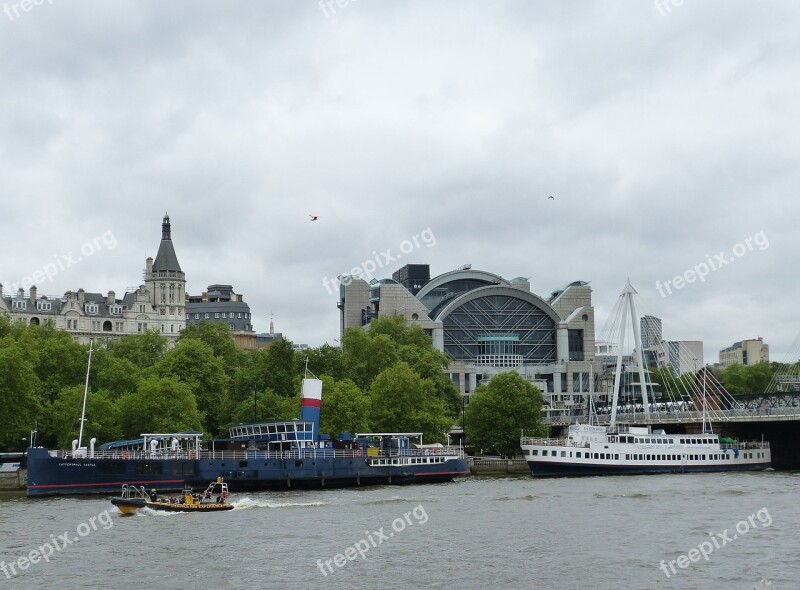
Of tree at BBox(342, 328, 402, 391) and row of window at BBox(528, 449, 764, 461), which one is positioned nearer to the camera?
row of window at BBox(528, 449, 764, 461)

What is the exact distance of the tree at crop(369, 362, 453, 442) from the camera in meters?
116

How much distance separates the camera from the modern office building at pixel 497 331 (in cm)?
18925

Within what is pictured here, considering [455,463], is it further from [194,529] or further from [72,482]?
[194,529]

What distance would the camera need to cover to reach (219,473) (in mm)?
85062

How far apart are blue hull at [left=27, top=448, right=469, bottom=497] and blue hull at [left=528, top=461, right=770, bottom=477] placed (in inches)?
455

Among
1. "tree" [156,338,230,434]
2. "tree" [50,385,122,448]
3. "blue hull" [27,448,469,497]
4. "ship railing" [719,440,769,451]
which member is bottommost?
"blue hull" [27,448,469,497]

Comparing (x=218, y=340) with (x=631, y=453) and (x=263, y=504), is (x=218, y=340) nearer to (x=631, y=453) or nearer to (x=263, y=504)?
(x=631, y=453)

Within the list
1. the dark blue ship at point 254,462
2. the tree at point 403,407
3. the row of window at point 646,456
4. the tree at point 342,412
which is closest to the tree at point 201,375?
the tree at point 403,407

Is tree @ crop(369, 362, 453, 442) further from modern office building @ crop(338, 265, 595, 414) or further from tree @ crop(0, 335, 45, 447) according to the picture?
modern office building @ crop(338, 265, 595, 414)

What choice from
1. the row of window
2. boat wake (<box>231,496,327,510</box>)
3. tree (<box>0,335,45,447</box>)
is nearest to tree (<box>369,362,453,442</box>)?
the row of window

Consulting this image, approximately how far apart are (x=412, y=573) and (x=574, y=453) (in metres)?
63.7

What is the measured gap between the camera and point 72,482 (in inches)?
3137

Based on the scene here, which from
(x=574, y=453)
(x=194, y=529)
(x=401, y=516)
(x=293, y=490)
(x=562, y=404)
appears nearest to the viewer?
(x=194, y=529)

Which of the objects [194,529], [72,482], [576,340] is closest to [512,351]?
[576,340]
